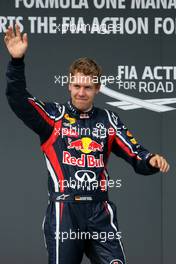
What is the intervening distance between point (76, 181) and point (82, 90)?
432mm

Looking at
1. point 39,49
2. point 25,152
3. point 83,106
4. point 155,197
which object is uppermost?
point 39,49

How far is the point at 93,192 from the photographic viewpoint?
3541 mm

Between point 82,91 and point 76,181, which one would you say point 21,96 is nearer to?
point 82,91

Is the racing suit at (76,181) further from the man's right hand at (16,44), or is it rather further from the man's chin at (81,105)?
the man's right hand at (16,44)

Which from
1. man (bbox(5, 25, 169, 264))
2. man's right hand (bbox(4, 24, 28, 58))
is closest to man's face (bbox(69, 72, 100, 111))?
man (bbox(5, 25, 169, 264))

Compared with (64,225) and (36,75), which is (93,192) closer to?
(64,225)

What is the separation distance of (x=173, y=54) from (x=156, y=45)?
0.41ft

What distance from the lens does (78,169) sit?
3.52 meters

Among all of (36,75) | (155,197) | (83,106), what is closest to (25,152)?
(36,75)

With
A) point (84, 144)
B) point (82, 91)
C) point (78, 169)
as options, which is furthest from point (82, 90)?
point (78, 169)

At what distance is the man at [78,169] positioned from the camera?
349 cm

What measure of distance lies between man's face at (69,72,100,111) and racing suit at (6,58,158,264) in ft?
0.13

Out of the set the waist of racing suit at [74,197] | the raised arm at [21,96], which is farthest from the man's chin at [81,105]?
the waist of racing suit at [74,197]

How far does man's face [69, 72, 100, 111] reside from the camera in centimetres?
359
